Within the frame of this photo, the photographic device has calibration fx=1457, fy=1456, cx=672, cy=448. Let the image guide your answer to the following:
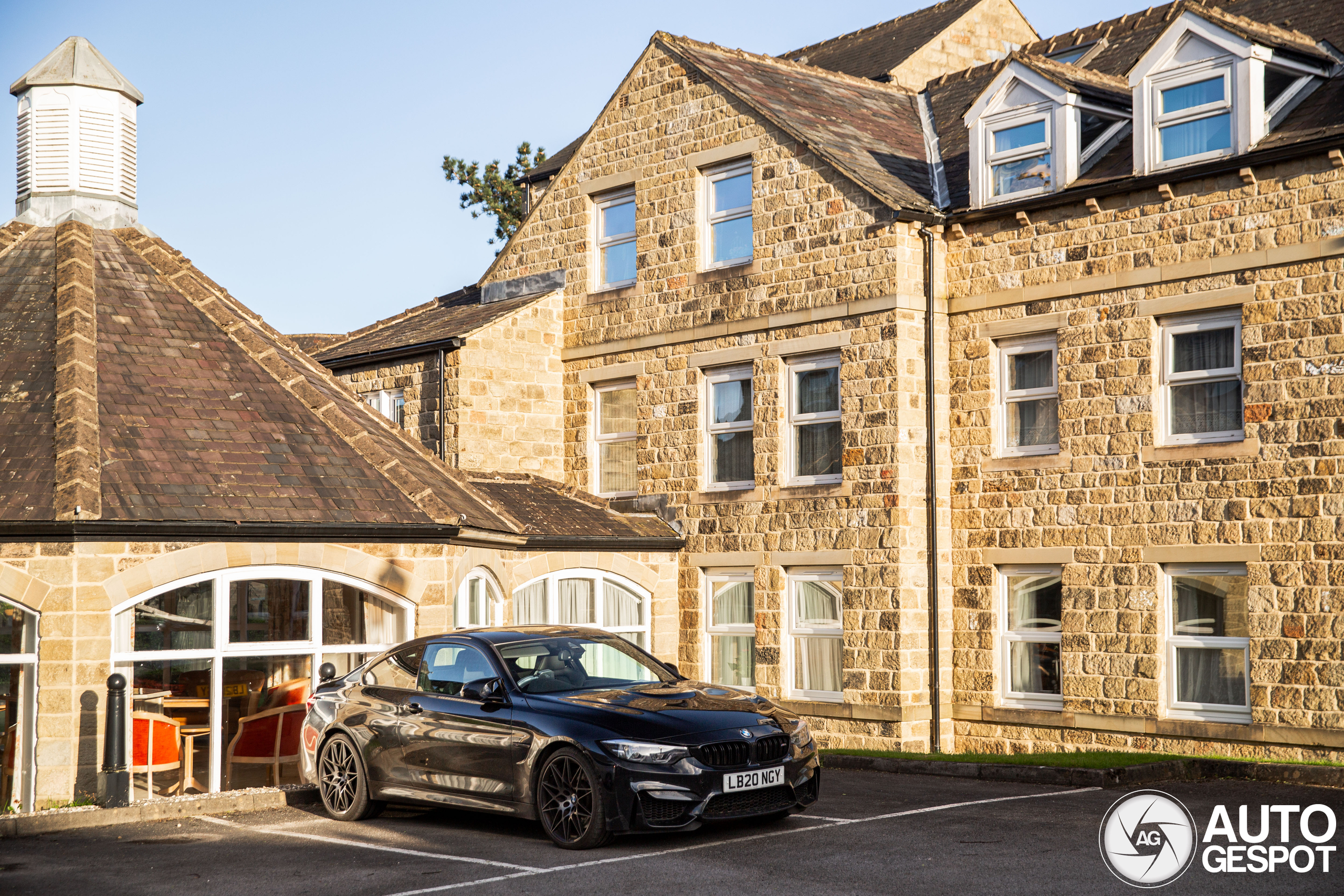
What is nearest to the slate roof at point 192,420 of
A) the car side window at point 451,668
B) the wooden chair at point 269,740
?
the wooden chair at point 269,740

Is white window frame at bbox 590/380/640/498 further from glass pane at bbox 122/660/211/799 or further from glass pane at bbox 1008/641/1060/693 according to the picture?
glass pane at bbox 122/660/211/799

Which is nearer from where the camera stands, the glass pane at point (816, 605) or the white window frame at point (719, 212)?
the glass pane at point (816, 605)

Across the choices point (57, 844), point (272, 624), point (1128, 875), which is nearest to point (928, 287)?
point (272, 624)

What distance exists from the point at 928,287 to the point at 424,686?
8.91m

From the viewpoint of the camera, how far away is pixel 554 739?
9992 mm

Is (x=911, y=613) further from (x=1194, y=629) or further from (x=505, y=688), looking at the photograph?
(x=505, y=688)

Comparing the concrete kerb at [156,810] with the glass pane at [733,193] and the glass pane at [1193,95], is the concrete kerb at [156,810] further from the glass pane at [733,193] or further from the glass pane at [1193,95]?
the glass pane at [1193,95]

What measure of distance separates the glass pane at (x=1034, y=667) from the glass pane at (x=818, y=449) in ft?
10.1

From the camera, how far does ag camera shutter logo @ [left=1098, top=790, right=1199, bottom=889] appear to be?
8703 mm

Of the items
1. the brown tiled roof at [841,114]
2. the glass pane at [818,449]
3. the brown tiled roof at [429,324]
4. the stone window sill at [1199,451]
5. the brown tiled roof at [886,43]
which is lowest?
the stone window sill at [1199,451]

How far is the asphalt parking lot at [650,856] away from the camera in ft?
27.8

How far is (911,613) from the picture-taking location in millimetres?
17094

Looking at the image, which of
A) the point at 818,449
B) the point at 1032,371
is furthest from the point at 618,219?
the point at 1032,371

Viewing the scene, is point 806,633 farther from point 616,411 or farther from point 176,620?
point 176,620
